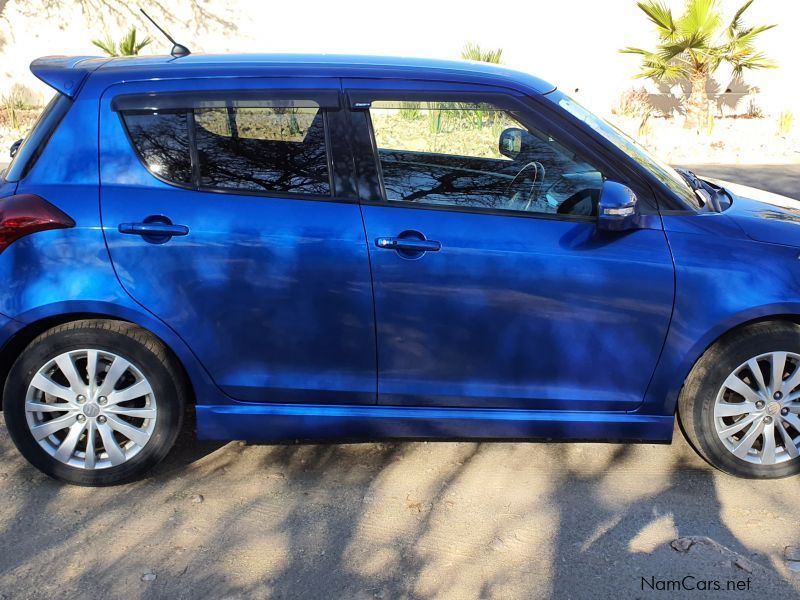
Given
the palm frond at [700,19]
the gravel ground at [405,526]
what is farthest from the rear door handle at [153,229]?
the palm frond at [700,19]

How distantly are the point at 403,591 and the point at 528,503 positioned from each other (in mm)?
785

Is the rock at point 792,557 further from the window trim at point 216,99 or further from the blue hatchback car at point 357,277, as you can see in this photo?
the window trim at point 216,99

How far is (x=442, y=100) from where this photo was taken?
3428 mm

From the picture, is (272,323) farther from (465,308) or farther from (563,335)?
(563,335)

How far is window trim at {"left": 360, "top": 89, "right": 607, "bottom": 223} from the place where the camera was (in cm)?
337

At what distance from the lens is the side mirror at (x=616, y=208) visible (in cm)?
321

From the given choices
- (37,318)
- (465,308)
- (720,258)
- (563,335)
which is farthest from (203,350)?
(720,258)

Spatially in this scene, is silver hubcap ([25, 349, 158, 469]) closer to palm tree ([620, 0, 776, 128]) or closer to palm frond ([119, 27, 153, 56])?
palm tree ([620, 0, 776, 128])

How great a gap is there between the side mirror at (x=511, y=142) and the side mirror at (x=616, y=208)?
44cm

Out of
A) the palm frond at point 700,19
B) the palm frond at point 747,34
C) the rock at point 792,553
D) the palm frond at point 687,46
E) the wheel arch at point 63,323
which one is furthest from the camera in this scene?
the palm frond at point 747,34

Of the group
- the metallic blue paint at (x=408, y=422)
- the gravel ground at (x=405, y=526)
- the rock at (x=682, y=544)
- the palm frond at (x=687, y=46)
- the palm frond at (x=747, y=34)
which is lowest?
the gravel ground at (x=405, y=526)

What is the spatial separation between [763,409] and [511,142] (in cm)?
157

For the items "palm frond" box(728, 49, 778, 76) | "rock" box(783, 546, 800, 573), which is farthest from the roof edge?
"palm frond" box(728, 49, 778, 76)

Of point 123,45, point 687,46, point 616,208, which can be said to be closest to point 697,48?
point 687,46
